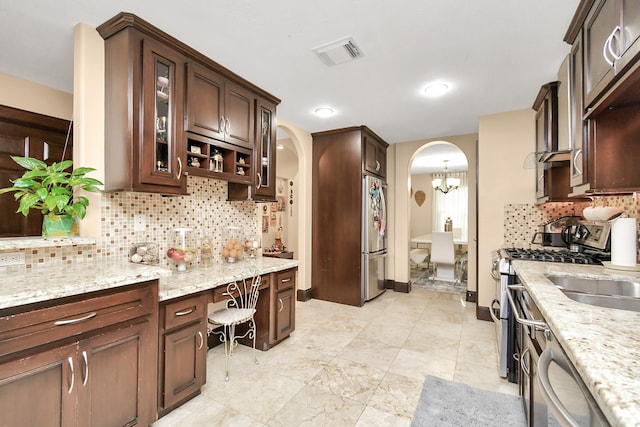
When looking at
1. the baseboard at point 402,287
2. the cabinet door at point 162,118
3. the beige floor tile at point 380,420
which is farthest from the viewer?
the baseboard at point 402,287

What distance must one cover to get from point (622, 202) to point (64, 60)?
426 cm

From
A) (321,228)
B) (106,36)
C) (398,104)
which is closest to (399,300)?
(321,228)

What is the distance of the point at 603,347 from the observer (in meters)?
0.77

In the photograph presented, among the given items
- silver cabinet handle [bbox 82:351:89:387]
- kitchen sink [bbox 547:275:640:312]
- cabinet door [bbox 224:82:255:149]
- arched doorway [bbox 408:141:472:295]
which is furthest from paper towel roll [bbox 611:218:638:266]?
arched doorway [bbox 408:141:472:295]

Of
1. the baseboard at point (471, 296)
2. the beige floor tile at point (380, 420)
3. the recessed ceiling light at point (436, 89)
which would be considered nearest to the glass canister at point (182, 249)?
the beige floor tile at point (380, 420)

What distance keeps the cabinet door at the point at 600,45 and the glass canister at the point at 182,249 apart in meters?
2.66

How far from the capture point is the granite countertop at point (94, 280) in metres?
1.21

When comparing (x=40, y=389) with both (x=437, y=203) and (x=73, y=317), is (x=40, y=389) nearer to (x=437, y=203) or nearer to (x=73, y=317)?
(x=73, y=317)

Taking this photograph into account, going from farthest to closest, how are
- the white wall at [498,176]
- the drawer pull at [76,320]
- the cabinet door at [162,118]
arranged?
the white wall at [498,176]
the cabinet door at [162,118]
the drawer pull at [76,320]

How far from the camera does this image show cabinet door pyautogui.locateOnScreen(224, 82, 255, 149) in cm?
251

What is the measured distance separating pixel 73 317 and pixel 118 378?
42 cm

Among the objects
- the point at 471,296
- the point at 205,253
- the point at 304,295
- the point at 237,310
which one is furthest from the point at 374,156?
the point at 237,310

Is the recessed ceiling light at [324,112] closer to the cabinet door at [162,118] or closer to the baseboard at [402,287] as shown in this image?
the cabinet door at [162,118]

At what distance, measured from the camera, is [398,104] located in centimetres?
321
